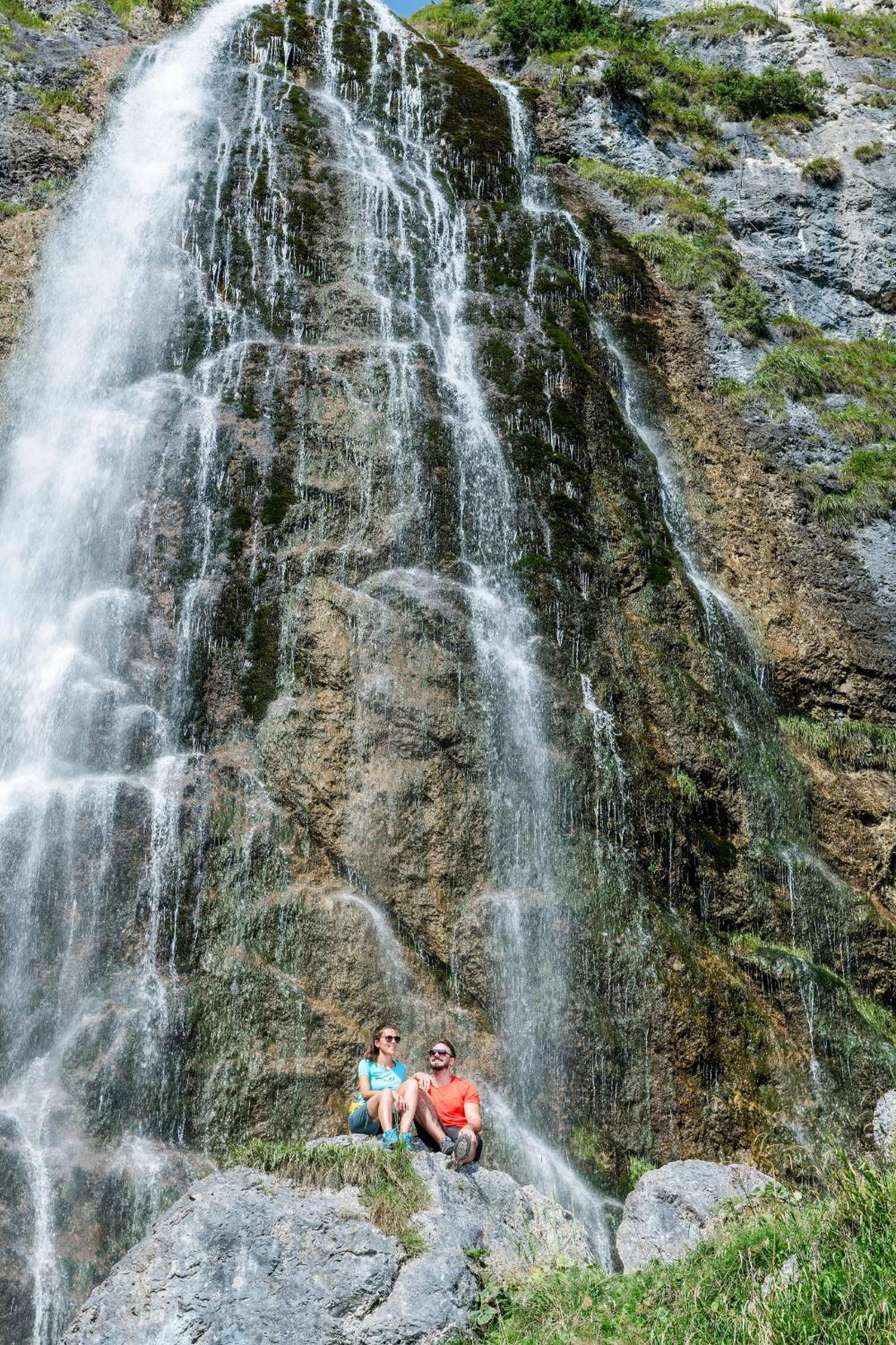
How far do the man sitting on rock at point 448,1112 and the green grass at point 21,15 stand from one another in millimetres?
22033

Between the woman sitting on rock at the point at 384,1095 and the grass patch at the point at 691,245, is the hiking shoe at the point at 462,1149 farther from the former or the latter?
the grass patch at the point at 691,245

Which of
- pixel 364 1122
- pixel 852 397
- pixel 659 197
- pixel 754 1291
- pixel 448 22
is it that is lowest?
pixel 364 1122

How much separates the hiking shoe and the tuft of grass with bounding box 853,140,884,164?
2261 centimetres

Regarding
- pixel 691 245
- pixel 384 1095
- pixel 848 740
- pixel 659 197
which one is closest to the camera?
pixel 384 1095

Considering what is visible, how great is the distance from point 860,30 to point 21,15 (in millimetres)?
20157

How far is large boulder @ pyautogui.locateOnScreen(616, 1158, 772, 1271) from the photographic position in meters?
7.41

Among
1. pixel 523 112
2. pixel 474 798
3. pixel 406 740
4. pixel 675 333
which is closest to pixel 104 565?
pixel 406 740

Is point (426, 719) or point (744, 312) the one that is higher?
point (744, 312)

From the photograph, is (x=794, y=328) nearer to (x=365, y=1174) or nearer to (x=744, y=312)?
(x=744, y=312)

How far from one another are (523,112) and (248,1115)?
20637mm

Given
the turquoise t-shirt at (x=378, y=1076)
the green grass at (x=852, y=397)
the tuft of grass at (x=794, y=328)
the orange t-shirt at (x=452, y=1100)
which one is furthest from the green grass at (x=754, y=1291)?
the tuft of grass at (x=794, y=328)

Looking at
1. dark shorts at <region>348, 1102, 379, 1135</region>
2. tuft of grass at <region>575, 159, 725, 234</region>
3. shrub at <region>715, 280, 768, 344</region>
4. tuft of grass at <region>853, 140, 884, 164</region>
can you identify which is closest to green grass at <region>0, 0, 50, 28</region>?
tuft of grass at <region>575, 159, 725, 234</region>

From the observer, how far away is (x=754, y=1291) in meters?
5.27

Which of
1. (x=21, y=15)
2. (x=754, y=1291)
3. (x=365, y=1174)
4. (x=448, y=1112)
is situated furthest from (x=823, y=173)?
(x=754, y=1291)
